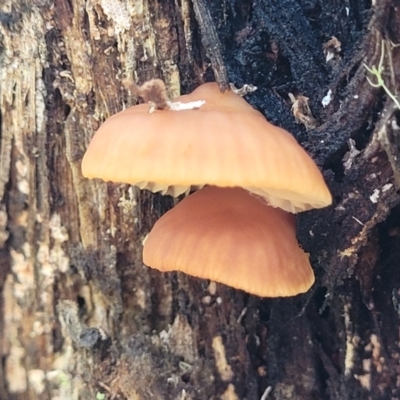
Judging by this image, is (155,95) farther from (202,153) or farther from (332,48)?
(332,48)

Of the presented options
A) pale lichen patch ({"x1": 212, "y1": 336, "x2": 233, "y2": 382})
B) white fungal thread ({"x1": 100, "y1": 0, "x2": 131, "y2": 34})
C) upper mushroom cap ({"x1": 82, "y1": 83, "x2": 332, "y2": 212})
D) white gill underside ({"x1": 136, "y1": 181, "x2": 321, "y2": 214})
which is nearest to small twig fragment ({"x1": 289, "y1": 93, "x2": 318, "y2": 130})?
white gill underside ({"x1": 136, "y1": 181, "x2": 321, "y2": 214})

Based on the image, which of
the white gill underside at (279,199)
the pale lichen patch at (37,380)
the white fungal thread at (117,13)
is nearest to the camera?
the white gill underside at (279,199)

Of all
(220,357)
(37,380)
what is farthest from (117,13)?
(37,380)

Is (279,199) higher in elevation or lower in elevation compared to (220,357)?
higher

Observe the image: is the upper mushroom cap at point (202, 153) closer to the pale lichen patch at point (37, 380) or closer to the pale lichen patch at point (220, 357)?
the pale lichen patch at point (220, 357)

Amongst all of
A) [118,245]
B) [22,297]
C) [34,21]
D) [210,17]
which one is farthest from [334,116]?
[22,297]

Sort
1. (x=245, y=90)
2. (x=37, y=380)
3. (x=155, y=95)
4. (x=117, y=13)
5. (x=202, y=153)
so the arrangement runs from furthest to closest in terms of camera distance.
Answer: (x=37, y=380) < (x=117, y=13) < (x=245, y=90) < (x=155, y=95) < (x=202, y=153)

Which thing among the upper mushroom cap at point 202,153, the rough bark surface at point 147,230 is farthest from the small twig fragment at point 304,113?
the upper mushroom cap at point 202,153
